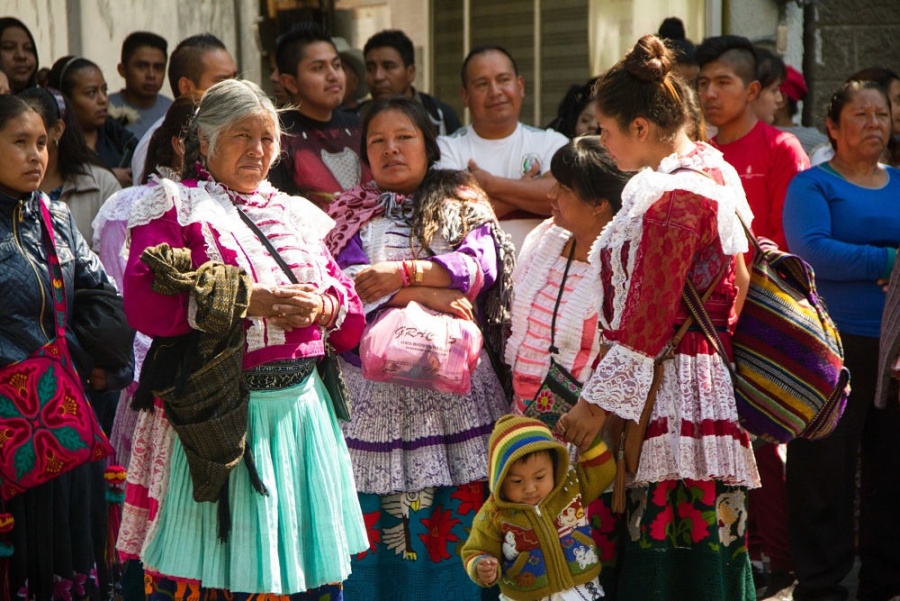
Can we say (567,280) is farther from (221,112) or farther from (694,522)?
(221,112)

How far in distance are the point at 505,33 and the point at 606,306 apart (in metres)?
5.45

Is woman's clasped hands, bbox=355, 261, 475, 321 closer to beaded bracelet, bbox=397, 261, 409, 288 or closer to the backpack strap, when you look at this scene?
beaded bracelet, bbox=397, 261, 409, 288

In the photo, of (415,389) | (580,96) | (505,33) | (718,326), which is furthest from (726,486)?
(505,33)

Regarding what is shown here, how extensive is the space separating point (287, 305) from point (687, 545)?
4.61 ft

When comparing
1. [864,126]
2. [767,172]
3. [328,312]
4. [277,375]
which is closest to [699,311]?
[328,312]

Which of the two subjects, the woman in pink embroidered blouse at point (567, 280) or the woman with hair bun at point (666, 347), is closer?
the woman with hair bun at point (666, 347)

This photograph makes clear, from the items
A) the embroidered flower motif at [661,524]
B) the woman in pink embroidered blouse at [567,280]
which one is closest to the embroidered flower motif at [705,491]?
the embroidered flower motif at [661,524]

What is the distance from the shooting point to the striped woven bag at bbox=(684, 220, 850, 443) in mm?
3938

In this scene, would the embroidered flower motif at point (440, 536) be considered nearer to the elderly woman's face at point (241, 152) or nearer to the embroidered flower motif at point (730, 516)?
the embroidered flower motif at point (730, 516)

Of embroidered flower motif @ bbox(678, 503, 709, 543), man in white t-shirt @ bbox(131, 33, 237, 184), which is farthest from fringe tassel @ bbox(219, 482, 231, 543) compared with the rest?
man in white t-shirt @ bbox(131, 33, 237, 184)

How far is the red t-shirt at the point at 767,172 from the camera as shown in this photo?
6.18 meters

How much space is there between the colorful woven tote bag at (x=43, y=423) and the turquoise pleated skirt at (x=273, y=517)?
2.24ft

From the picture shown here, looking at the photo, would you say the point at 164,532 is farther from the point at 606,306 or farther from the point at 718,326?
the point at 718,326

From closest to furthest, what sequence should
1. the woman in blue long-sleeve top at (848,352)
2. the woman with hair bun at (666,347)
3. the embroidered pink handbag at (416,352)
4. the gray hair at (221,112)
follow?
the woman with hair bun at (666,347) < the gray hair at (221,112) < the embroidered pink handbag at (416,352) < the woman in blue long-sleeve top at (848,352)
